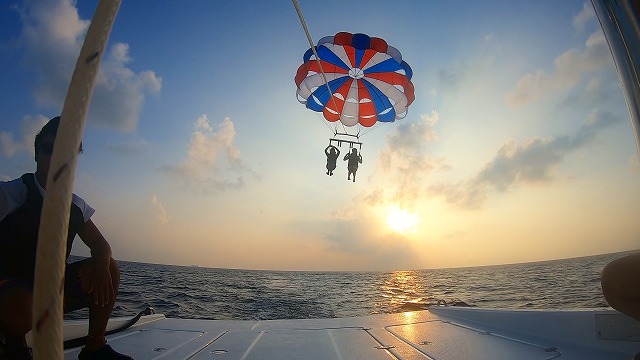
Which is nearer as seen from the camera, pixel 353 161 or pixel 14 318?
pixel 14 318

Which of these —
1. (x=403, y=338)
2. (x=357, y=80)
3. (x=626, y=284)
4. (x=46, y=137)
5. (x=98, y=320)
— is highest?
(x=357, y=80)

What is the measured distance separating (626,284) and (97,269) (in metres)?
2.65

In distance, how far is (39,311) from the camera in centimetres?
51

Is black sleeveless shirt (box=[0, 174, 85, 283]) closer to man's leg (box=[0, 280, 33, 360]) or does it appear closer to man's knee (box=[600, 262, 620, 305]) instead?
man's leg (box=[0, 280, 33, 360])

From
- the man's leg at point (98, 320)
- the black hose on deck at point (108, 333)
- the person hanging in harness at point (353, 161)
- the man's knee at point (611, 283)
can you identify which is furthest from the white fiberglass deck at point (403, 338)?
the person hanging in harness at point (353, 161)

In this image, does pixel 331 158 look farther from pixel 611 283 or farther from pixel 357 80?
pixel 611 283

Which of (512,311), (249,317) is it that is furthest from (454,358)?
(249,317)

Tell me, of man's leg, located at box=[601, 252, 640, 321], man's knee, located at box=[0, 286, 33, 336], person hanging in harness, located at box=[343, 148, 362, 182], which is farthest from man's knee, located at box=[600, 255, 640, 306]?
person hanging in harness, located at box=[343, 148, 362, 182]

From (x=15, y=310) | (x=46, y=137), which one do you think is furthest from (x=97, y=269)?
(x=46, y=137)

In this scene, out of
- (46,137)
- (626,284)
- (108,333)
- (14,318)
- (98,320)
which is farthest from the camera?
(108,333)

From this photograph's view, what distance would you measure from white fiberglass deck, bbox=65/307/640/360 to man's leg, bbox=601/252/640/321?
160 centimetres

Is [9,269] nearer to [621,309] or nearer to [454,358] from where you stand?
[621,309]

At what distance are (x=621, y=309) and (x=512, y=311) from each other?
3041 millimetres

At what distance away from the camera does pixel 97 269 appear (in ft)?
6.36
